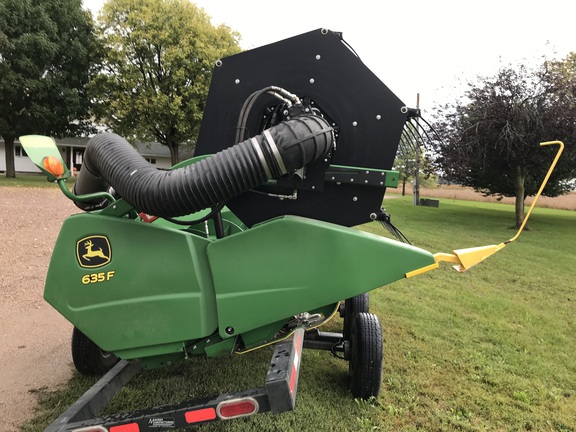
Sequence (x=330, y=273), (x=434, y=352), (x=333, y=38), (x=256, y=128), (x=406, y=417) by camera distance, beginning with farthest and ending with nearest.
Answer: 1. (x=434, y=352)
2. (x=406, y=417)
3. (x=256, y=128)
4. (x=333, y=38)
5. (x=330, y=273)

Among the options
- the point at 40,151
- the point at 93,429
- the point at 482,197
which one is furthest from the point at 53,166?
the point at 482,197

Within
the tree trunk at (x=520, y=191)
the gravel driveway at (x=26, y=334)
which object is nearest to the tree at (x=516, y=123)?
the tree trunk at (x=520, y=191)

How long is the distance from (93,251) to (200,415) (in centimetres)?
95

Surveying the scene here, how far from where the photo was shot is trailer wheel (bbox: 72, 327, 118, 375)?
10.2ft

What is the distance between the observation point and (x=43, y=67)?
23766mm

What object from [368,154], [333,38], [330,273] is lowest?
[330,273]

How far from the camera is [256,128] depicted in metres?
2.47

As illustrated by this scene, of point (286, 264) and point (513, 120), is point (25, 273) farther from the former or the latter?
point (513, 120)

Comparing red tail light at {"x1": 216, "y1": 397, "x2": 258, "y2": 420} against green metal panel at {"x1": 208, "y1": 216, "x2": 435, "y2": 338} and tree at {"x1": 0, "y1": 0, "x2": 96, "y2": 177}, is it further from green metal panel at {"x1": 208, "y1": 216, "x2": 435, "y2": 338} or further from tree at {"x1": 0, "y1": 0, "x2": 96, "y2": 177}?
tree at {"x1": 0, "y1": 0, "x2": 96, "y2": 177}

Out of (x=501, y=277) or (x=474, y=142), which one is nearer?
(x=501, y=277)

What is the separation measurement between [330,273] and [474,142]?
553 inches

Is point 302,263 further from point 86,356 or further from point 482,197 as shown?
point 482,197

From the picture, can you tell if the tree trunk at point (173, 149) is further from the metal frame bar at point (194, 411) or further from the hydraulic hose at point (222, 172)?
the metal frame bar at point (194, 411)

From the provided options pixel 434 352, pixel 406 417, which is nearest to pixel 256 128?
pixel 406 417
